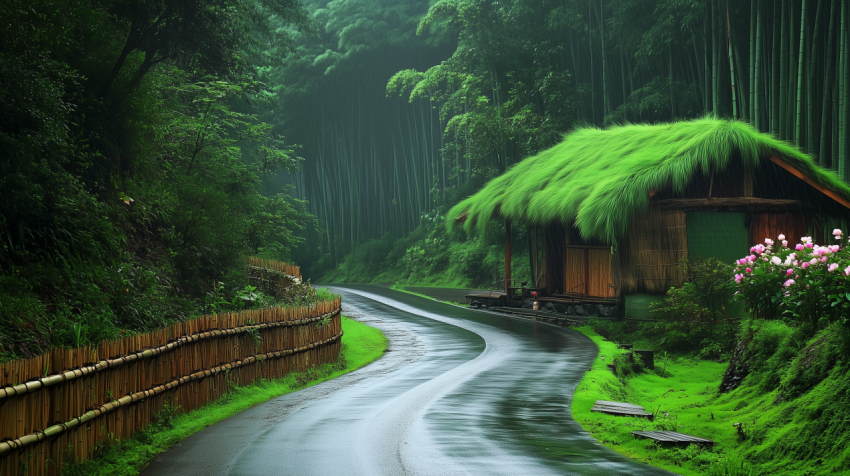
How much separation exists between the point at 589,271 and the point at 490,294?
4917 millimetres

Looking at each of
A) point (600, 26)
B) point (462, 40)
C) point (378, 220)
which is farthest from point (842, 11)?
point (378, 220)

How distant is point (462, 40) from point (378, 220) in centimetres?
1793

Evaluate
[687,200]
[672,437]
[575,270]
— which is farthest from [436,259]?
[672,437]

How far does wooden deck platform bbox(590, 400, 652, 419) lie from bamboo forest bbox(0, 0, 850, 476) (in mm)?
44

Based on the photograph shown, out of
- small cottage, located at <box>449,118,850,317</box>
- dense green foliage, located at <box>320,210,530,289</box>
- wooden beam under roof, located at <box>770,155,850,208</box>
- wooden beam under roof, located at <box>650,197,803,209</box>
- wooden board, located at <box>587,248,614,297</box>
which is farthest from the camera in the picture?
dense green foliage, located at <box>320,210,530,289</box>

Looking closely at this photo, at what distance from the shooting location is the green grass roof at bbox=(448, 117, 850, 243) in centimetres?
1669

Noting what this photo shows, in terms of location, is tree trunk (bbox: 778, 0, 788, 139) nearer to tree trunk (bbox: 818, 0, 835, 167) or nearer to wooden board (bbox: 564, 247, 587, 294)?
tree trunk (bbox: 818, 0, 835, 167)

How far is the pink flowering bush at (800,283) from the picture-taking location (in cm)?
733

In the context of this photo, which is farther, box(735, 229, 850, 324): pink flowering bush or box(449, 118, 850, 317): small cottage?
box(449, 118, 850, 317): small cottage

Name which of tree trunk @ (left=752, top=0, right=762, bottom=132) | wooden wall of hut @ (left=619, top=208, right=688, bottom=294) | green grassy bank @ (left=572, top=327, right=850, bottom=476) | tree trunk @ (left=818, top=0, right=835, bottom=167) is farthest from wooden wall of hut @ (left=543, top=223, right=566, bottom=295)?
green grassy bank @ (left=572, top=327, right=850, bottom=476)

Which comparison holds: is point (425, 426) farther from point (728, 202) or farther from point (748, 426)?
point (728, 202)

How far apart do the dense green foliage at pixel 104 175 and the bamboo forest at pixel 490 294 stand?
0.05 m

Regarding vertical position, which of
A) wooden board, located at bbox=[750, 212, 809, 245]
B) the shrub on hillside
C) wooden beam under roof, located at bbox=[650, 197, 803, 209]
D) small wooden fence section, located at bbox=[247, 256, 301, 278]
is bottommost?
the shrub on hillside

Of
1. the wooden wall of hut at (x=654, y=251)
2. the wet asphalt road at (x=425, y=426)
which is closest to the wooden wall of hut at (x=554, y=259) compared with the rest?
the wooden wall of hut at (x=654, y=251)
